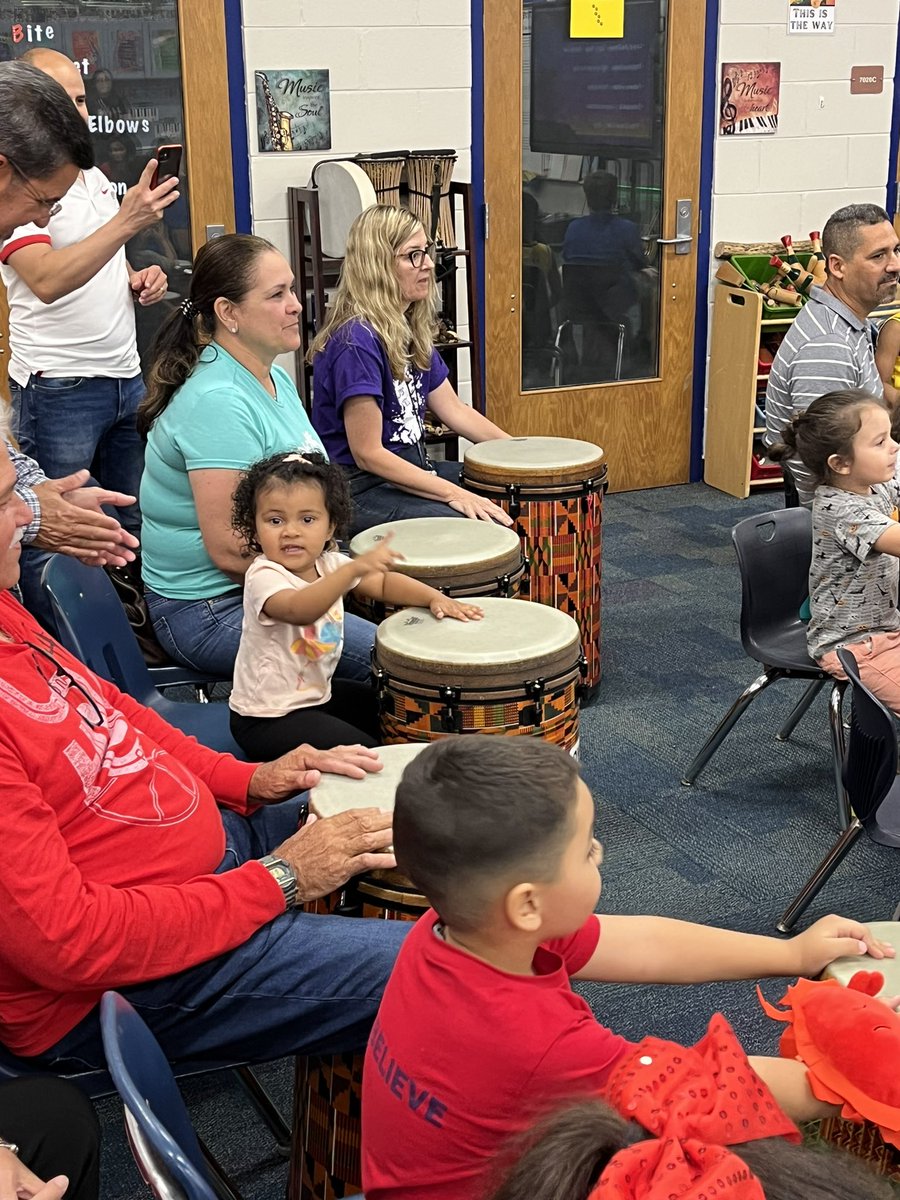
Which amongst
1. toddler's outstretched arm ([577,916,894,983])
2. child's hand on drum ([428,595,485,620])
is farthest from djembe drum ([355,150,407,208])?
toddler's outstretched arm ([577,916,894,983])

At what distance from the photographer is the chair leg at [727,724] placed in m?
2.99

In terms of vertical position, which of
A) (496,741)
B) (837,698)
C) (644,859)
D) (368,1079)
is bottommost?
(644,859)

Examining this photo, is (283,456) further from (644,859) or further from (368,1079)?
(368,1079)

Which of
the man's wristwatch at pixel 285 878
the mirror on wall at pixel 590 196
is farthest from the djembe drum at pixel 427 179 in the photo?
the man's wristwatch at pixel 285 878

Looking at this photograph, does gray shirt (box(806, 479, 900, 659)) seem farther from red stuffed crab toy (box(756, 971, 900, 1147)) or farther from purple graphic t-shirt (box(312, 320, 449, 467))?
red stuffed crab toy (box(756, 971, 900, 1147))

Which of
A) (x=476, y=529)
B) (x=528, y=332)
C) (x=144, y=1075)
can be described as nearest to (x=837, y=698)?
(x=476, y=529)

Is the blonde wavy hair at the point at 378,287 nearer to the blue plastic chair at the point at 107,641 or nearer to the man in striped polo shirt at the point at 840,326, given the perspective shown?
the man in striped polo shirt at the point at 840,326

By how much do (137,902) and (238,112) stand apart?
362 cm

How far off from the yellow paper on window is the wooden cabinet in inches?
44.4

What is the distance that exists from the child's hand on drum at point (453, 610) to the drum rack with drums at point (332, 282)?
2.15 m

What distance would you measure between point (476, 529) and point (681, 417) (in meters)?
2.91

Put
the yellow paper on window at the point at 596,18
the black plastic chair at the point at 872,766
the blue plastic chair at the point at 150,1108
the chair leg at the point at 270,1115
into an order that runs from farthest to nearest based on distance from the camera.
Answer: the yellow paper on window at the point at 596,18, the black plastic chair at the point at 872,766, the chair leg at the point at 270,1115, the blue plastic chair at the point at 150,1108

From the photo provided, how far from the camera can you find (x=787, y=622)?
3.08m

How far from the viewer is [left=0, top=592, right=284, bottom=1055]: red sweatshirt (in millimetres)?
1449
